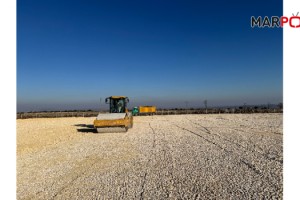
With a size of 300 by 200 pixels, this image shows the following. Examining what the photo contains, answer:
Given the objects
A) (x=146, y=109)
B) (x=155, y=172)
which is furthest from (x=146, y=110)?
(x=155, y=172)

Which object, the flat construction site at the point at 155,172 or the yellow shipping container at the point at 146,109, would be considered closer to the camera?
the flat construction site at the point at 155,172

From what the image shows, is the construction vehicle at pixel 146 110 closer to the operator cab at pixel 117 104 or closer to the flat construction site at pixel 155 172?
the operator cab at pixel 117 104

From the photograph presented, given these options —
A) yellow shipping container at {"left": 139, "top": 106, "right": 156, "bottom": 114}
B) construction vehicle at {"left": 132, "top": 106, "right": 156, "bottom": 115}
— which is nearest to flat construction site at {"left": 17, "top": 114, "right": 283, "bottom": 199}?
construction vehicle at {"left": 132, "top": 106, "right": 156, "bottom": 115}

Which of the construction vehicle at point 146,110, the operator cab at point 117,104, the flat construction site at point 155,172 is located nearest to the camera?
the flat construction site at point 155,172

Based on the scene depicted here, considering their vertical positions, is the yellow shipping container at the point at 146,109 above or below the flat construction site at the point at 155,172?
above

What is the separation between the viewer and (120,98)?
76.4 ft

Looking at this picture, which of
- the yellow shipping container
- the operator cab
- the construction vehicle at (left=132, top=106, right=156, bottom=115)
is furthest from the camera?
the yellow shipping container

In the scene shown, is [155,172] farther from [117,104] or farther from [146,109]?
[146,109]

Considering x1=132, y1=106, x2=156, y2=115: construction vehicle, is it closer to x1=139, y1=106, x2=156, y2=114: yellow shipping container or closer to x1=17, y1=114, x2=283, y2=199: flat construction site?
x1=139, y1=106, x2=156, y2=114: yellow shipping container

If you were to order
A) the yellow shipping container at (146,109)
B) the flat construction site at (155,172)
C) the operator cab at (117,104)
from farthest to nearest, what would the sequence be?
the yellow shipping container at (146,109) → the operator cab at (117,104) → the flat construction site at (155,172)

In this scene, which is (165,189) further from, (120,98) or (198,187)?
(120,98)

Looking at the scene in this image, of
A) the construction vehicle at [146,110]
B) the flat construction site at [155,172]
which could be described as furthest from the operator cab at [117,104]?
the construction vehicle at [146,110]
